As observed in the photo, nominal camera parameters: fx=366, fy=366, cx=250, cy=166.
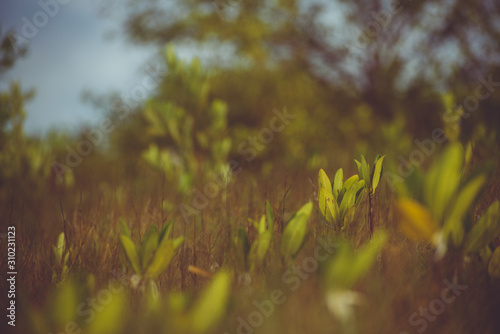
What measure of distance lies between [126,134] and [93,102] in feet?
4.73

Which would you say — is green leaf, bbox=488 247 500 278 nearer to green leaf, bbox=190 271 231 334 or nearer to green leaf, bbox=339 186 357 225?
green leaf, bbox=339 186 357 225

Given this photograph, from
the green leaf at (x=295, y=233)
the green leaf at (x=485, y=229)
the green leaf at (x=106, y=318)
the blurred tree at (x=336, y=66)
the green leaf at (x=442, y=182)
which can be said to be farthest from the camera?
the blurred tree at (x=336, y=66)

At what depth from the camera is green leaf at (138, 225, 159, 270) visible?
1.13 meters

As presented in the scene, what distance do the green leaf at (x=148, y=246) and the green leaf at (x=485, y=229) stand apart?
940 millimetres

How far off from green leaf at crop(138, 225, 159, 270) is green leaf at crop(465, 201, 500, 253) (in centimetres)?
94

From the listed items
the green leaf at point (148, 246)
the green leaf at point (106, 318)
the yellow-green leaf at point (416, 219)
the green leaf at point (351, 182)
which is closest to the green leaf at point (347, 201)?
the green leaf at point (351, 182)

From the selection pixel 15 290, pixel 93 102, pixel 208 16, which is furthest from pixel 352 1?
pixel 15 290

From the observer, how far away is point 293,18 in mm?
9055

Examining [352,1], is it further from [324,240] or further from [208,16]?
[324,240]

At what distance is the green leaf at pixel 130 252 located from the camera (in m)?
1.14

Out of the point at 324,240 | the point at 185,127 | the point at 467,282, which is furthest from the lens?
the point at 185,127

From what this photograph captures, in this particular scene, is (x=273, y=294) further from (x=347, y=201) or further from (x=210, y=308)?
(x=347, y=201)

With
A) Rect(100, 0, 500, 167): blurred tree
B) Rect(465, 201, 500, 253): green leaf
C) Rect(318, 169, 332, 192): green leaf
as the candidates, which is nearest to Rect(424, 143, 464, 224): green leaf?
Rect(465, 201, 500, 253): green leaf

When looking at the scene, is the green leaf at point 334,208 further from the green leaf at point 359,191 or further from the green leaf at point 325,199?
the green leaf at point 359,191
